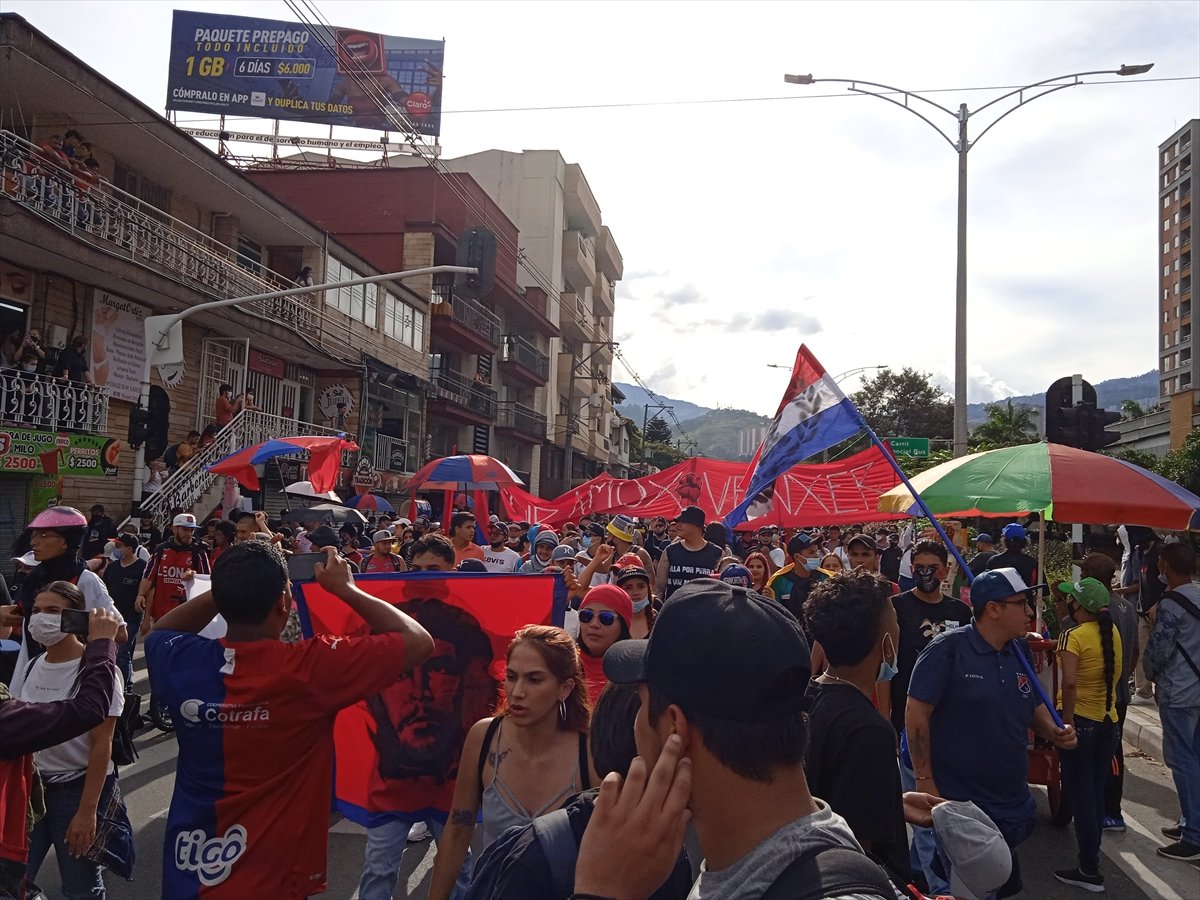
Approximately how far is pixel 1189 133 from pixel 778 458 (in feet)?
275

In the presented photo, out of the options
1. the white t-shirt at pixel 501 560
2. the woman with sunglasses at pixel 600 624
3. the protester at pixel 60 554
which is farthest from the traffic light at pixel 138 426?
the woman with sunglasses at pixel 600 624

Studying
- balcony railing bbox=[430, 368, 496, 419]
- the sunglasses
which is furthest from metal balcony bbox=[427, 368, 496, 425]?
the sunglasses

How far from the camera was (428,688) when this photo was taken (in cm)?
367

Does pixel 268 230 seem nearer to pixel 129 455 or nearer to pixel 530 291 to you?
pixel 129 455

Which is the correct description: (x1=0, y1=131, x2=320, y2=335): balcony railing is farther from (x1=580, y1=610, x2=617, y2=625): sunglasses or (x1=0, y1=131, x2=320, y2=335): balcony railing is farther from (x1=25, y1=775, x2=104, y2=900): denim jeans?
(x1=580, y1=610, x2=617, y2=625): sunglasses

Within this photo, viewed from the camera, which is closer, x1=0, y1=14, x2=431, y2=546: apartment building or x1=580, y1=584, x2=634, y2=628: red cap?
x1=580, y1=584, x2=634, y2=628: red cap

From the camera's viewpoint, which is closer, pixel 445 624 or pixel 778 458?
pixel 445 624

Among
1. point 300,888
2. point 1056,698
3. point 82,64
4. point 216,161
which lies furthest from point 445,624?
point 216,161

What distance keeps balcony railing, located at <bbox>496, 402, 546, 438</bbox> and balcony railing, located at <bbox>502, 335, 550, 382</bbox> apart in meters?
1.94

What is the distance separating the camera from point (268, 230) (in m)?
22.5

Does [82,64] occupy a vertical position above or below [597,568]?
above

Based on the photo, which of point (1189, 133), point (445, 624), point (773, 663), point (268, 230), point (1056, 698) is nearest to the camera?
Result: point (773, 663)

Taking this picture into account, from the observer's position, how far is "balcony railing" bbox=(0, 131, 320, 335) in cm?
1335

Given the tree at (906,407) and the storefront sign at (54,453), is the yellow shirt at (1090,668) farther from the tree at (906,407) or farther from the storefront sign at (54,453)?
the tree at (906,407)
